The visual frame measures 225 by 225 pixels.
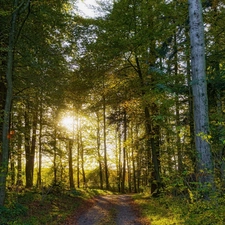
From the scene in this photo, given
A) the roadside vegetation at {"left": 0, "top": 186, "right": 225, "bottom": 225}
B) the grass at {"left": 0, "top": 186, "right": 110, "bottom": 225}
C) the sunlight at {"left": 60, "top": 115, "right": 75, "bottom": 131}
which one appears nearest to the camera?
the roadside vegetation at {"left": 0, "top": 186, "right": 225, "bottom": 225}

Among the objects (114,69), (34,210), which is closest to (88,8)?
(114,69)

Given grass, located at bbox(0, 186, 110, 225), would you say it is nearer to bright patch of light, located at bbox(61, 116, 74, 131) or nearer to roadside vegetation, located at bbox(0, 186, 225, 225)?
roadside vegetation, located at bbox(0, 186, 225, 225)

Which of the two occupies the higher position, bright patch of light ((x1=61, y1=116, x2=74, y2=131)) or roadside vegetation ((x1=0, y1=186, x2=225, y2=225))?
bright patch of light ((x1=61, y1=116, x2=74, y2=131))

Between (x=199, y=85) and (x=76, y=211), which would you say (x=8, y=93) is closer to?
(x=199, y=85)

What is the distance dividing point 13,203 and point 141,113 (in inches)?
324

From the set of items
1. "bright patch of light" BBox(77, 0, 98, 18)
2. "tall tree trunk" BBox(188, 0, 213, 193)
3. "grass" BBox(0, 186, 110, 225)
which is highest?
"bright patch of light" BBox(77, 0, 98, 18)

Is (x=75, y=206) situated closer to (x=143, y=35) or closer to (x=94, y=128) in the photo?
(x=143, y=35)

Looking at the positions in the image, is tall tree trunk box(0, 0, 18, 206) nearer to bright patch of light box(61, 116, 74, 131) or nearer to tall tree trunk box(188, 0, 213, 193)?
tall tree trunk box(188, 0, 213, 193)

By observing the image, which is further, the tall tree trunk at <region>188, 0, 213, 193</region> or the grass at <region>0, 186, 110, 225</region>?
the grass at <region>0, 186, 110, 225</region>

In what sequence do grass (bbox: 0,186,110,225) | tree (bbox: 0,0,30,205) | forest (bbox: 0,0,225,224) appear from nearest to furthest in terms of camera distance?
forest (bbox: 0,0,225,224)
grass (bbox: 0,186,110,225)
tree (bbox: 0,0,30,205)

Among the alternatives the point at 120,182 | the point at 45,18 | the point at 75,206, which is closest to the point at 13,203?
the point at 75,206

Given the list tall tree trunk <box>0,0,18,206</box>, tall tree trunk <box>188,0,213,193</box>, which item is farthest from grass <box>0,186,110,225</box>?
tall tree trunk <box>188,0,213,193</box>

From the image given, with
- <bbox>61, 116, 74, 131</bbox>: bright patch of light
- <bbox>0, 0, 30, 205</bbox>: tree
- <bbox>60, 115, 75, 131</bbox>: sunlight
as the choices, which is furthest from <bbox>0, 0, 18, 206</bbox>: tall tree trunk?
<bbox>61, 116, 74, 131</bbox>: bright patch of light

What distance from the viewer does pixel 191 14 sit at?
22.0 ft
